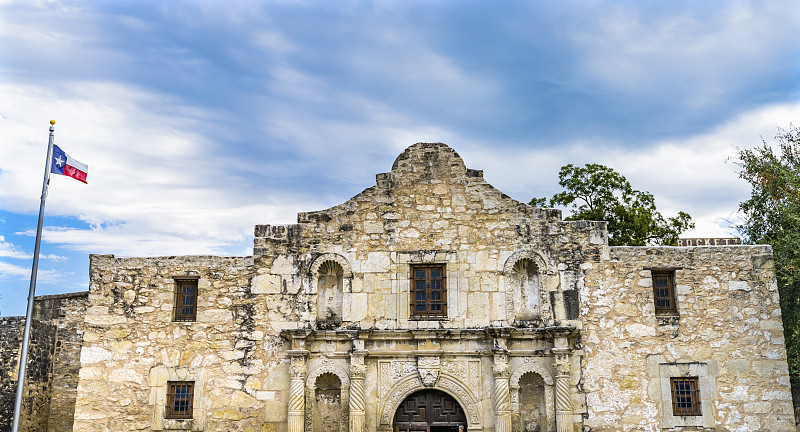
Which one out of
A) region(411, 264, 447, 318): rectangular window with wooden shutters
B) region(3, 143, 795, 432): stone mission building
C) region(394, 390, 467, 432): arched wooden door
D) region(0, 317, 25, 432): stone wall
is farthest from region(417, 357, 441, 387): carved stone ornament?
region(0, 317, 25, 432): stone wall

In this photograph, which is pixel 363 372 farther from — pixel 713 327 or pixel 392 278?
pixel 713 327

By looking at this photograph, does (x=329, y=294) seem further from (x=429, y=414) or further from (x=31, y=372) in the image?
(x=31, y=372)

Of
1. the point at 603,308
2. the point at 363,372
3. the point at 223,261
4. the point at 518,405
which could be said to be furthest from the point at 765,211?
the point at 223,261

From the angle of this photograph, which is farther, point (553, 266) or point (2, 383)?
point (2, 383)

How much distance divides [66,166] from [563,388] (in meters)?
11.6

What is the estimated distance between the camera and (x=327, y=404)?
572 inches

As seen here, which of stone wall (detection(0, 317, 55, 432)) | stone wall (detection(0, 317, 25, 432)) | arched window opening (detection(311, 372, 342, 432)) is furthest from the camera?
stone wall (detection(0, 317, 25, 432))

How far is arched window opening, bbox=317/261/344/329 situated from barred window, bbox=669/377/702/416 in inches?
293

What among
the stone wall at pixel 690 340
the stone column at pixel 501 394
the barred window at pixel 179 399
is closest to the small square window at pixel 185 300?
the barred window at pixel 179 399

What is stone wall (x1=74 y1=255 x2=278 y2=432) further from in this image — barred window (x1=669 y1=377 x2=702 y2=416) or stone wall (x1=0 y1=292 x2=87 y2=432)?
barred window (x1=669 y1=377 x2=702 y2=416)

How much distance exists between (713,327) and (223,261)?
11.1 metres

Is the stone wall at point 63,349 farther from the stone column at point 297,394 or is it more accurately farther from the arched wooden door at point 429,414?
the arched wooden door at point 429,414

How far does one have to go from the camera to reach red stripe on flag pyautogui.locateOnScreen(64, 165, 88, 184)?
13.8 m

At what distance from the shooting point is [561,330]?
1391 cm
